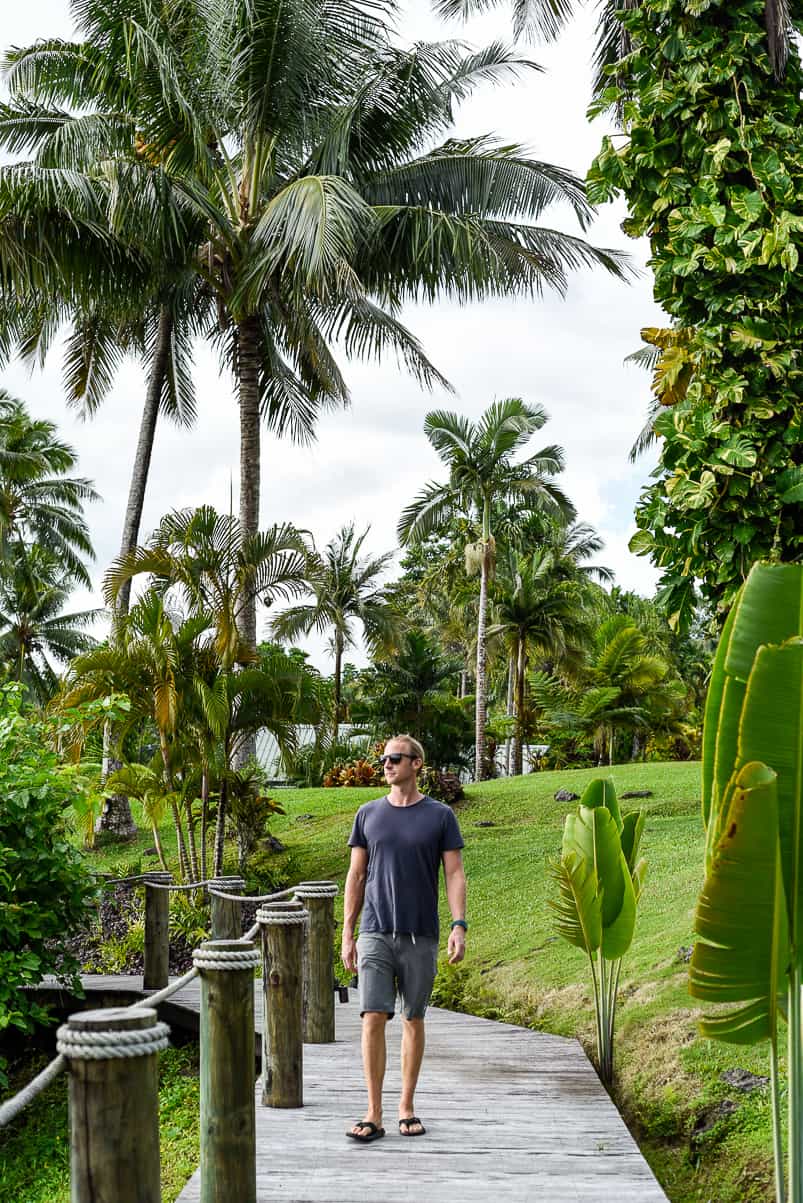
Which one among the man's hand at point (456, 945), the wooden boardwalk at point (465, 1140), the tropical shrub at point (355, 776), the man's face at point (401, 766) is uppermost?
the man's face at point (401, 766)

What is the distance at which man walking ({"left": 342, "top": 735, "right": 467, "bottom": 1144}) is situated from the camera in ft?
16.2

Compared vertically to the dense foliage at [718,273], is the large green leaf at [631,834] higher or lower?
lower

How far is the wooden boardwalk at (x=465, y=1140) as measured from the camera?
14.9 feet

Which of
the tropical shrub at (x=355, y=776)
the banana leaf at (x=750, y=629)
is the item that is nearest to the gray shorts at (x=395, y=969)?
the banana leaf at (x=750, y=629)

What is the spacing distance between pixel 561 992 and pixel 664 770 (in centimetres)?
1222

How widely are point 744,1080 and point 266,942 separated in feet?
9.45

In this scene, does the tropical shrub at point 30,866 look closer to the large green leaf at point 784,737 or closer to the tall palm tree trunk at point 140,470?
the large green leaf at point 784,737

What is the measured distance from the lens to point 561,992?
897 centimetres

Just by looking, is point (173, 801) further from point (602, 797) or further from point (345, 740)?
point (345, 740)

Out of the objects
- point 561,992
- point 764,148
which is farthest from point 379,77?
point 561,992

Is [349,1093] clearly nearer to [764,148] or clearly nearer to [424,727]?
[764,148]

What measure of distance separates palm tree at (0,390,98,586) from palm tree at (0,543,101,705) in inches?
24.3

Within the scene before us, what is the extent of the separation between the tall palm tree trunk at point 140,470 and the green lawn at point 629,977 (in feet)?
1.85

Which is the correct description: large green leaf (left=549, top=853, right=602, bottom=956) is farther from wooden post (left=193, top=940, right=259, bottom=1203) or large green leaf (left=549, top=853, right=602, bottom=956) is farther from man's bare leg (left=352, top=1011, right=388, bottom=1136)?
wooden post (left=193, top=940, right=259, bottom=1203)
